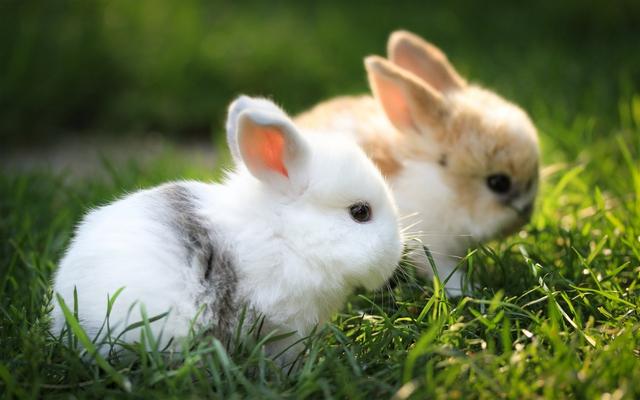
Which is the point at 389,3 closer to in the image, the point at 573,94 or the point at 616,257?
the point at 573,94

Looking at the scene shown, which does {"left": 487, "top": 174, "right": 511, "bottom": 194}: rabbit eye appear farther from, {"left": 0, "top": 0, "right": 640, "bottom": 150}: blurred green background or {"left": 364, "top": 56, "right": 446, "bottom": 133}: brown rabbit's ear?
{"left": 0, "top": 0, "right": 640, "bottom": 150}: blurred green background

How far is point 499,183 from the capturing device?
345 cm

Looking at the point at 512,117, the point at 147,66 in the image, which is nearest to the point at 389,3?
the point at 147,66

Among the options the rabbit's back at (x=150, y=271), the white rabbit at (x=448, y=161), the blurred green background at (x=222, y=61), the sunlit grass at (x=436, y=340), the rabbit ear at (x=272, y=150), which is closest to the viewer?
the sunlit grass at (x=436, y=340)

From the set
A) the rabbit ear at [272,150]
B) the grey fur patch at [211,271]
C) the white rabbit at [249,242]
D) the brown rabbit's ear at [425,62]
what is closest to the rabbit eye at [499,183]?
the brown rabbit's ear at [425,62]

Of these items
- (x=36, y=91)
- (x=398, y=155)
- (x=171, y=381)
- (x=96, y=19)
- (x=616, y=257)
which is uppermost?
(x=96, y=19)

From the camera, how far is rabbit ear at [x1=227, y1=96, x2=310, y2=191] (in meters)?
2.46

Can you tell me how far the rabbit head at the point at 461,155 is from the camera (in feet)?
11.1

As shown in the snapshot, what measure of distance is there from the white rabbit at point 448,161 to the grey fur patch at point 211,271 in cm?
115

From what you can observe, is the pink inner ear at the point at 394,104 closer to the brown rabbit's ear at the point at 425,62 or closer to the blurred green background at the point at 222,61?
the brown rabbit's ear at the point at 425,62

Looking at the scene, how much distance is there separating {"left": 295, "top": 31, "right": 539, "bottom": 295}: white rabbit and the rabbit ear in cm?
91

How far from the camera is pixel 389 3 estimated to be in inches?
298

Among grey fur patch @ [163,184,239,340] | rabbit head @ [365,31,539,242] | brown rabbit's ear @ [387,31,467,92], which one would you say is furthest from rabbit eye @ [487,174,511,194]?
grey fur patch @ [163,184,239,340]

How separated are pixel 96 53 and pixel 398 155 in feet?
10.6
